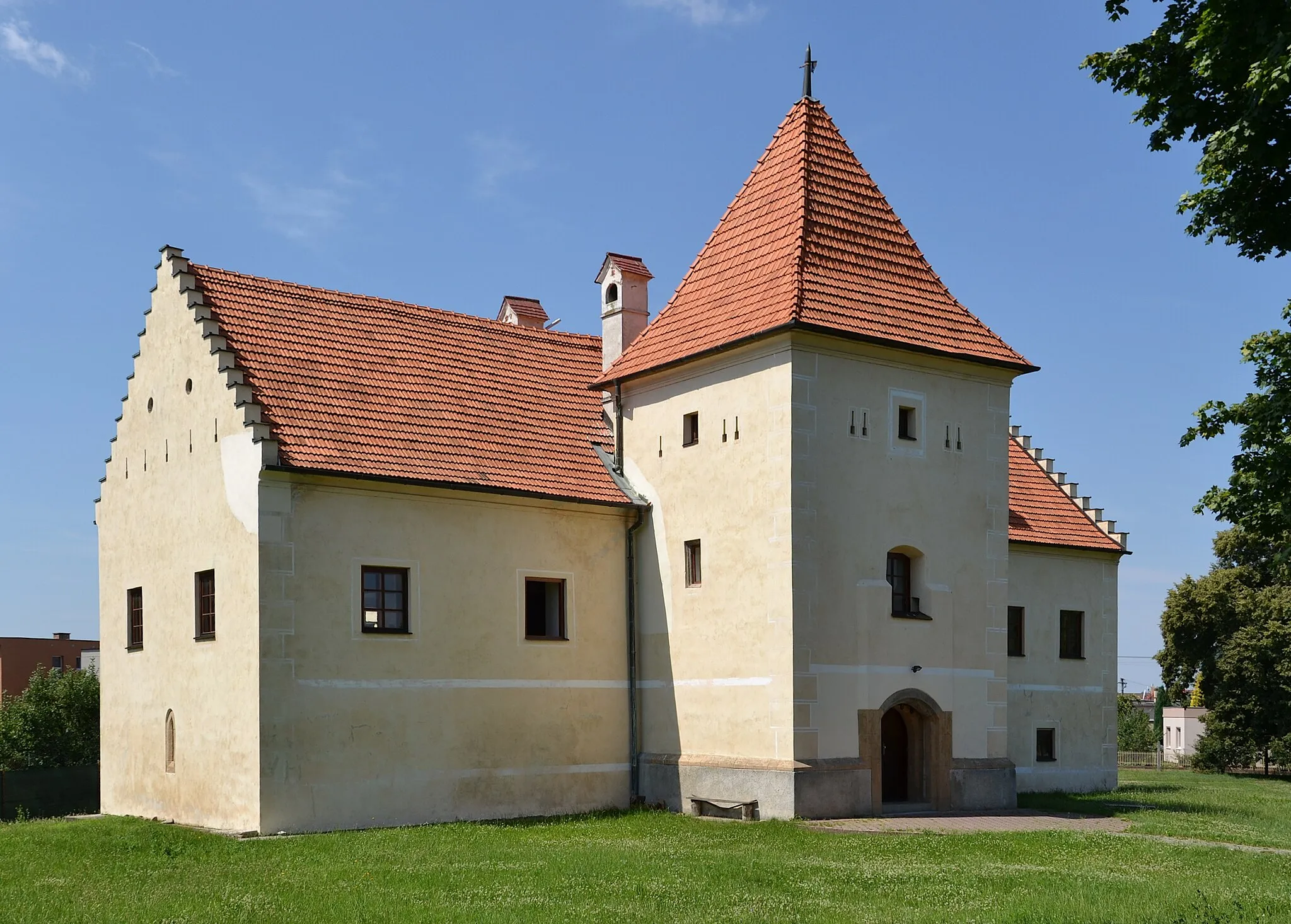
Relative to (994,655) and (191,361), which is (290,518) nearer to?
(191,361)

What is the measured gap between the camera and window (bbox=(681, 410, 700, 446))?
85.4ft

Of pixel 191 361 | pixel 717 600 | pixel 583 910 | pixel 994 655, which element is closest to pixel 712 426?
pixel 717 600

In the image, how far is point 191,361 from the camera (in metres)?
24.6

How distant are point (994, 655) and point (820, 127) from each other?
10341mm

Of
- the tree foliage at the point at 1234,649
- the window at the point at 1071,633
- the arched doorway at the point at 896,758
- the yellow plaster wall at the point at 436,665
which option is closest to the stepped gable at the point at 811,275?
the yellow plaster wall at the point at 436,665

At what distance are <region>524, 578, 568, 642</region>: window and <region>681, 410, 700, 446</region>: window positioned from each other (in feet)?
10.9

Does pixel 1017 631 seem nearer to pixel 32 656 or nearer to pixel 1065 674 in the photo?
pixel 1065 674

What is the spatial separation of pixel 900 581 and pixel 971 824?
4.32 m

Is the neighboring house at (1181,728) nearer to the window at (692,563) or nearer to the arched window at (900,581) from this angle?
the arched window at (900,581)

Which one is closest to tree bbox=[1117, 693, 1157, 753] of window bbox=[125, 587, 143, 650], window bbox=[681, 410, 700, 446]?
window bbox=[681, 410, 700, 446]

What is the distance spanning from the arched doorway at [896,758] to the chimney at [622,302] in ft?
30.8

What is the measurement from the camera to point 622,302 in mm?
29609

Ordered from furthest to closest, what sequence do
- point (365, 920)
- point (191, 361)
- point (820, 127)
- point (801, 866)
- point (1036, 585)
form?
point (1036, 585)
point (820, 127)
point (191, 361)
point (801, 866)
point (365, 920)

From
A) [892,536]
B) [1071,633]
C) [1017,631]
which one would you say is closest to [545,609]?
[892,536]
